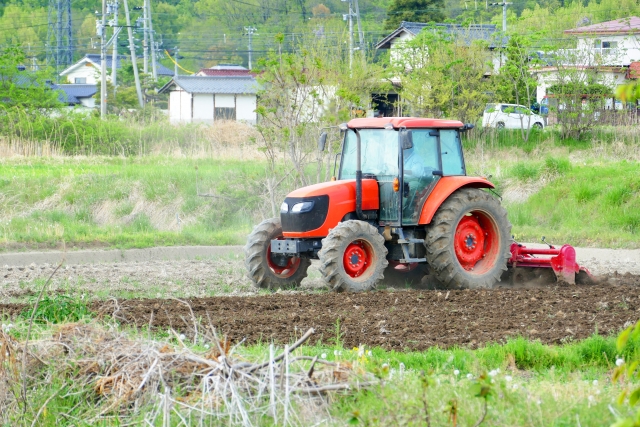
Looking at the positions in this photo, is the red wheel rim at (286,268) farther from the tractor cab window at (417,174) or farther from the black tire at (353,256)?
the tractor cab window at (417,174)

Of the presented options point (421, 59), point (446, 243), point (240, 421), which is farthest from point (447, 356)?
point (421, 59)

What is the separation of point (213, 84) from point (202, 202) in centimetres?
3648

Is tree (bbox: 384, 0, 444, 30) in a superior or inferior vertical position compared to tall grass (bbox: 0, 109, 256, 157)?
superior

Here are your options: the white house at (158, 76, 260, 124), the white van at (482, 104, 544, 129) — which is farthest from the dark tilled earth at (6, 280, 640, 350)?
the white house at (158, 76, 260, 124)

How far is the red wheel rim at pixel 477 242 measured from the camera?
11.9 metres

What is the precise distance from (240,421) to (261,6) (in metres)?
80.5

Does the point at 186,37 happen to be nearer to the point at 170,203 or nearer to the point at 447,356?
the point at 170,203

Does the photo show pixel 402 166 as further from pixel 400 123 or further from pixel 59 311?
pixel 59 311

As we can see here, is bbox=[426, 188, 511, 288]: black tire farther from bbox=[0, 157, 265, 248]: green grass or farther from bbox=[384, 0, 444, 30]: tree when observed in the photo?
bbox=[384, 0, 444, 30]: tree

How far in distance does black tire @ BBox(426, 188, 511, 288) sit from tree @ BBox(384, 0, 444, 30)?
45899mm

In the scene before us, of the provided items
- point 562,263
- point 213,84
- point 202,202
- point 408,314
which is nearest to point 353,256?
point 408,314

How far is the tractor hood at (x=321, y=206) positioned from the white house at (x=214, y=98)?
44118 millimetres

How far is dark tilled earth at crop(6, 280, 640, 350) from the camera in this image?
812cm

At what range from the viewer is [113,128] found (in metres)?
27.8
